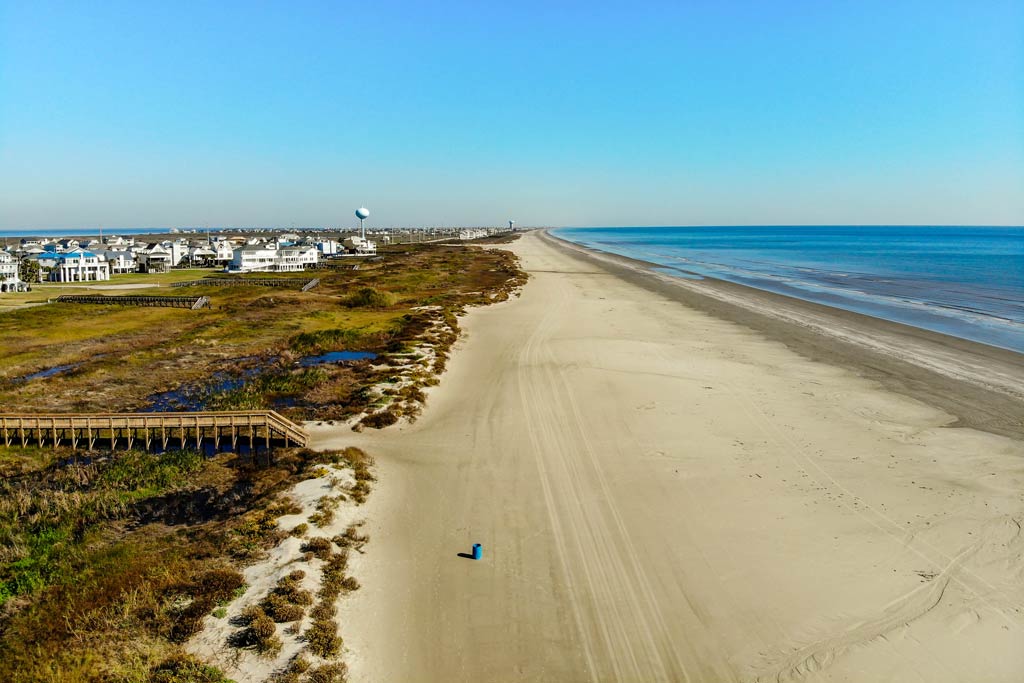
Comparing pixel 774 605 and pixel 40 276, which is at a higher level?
pixel 40 276

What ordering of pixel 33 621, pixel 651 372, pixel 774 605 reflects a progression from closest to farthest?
pixel 33 621, pixel 774 605, pixel 651 372

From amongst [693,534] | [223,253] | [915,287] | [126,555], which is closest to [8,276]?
[223,253]

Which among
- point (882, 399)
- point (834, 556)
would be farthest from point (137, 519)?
point (882, 399)

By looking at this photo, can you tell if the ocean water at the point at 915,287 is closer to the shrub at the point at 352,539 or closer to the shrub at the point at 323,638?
the shrub at the point at 352,539

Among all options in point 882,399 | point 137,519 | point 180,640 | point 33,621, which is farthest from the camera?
point 882,399

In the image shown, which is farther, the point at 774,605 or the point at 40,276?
the point at 40,276

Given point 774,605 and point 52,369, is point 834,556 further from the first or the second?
point 52,369

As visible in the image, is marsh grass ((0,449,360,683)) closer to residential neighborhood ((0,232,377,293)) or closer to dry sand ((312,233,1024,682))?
dry sand ((312,233,1024,682))
